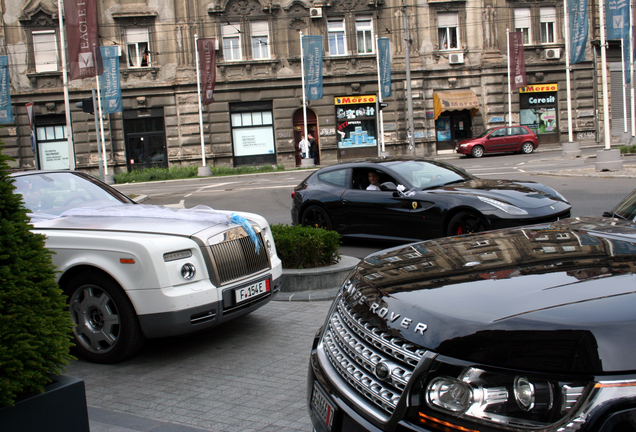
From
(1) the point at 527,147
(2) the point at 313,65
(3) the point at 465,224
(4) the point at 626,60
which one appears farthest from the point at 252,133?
(3) the point at 465,224

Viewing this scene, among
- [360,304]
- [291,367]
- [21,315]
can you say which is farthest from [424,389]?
[291,367]

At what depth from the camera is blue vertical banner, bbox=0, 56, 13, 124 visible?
30.9m

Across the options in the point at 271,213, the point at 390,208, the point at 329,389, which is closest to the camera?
the point at 329,389

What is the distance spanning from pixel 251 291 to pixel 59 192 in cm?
243

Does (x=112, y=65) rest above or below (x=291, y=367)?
above

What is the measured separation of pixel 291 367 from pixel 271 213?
9946 mm

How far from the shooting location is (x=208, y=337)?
5559 millimetres

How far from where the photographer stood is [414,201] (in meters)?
9.02

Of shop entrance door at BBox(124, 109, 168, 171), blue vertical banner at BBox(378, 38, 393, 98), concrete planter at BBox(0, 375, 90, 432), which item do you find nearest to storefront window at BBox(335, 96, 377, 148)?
blue vertical banner at BBox(378, 38, 393, 98)

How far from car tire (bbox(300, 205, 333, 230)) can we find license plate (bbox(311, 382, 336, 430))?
24.9 feet

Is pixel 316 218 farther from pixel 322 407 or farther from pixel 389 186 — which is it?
pixel 322 407

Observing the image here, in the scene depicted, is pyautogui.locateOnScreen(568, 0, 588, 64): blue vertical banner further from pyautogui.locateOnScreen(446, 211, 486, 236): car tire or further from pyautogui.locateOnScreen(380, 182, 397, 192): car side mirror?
pyautogui.locateOnScreen(446, 211, 486, 236): car tire

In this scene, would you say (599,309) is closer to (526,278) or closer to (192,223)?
(526,278)

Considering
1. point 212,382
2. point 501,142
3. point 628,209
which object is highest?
point 501,142
